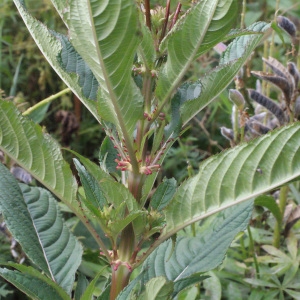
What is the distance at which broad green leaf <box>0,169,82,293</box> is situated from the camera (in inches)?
25.4

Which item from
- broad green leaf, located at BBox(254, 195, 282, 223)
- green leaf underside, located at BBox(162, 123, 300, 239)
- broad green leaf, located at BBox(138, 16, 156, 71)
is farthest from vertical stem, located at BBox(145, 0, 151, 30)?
broad green leaf, located at BBox(254, 195, 282, 223)

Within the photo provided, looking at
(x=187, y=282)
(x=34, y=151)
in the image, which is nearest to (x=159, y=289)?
(x=187, y=282)

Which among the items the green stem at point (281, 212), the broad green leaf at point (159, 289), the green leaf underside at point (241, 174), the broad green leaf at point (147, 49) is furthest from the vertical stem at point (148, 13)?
the green stem at point (281, 212)

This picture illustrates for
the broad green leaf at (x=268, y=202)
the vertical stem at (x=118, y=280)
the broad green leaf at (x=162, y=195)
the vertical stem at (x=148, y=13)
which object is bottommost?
the broad green leaf at (x=268, y=202)

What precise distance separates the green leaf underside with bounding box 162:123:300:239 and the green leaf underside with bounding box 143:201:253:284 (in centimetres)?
14

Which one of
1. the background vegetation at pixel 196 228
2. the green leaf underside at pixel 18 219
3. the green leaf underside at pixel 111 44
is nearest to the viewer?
the green leaf underside at pixel 111 44

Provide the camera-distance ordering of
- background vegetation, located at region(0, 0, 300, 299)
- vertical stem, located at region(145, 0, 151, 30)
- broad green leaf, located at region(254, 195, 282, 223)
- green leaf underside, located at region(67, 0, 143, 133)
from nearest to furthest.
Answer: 1. green leaf underside, located at region(67, 0, 143, 133)
2. vertical stem, located at region(145, 0, 151, 30)
3. broad green leaf, located at region(254, 195, 282, 223)
4. background vegetation, located at region(0, 0, 300, 299)

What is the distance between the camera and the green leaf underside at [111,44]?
0.42 m

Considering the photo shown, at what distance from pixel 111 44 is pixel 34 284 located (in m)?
0.30

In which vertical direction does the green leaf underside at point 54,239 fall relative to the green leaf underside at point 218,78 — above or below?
below

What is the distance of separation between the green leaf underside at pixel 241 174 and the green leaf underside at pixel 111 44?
0.33 ft

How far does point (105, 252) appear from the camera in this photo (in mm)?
586

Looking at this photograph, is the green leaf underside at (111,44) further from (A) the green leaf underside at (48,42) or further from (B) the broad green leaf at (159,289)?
(B) the broad green leaf at (159,289)

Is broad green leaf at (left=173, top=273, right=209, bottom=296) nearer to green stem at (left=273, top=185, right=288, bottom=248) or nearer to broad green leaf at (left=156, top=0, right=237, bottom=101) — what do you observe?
broad green leaf at (left=156, top=0, right=237, bottom=101)
